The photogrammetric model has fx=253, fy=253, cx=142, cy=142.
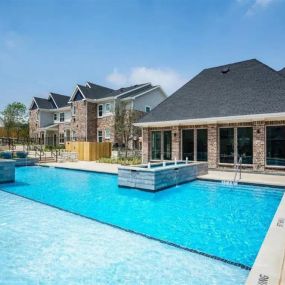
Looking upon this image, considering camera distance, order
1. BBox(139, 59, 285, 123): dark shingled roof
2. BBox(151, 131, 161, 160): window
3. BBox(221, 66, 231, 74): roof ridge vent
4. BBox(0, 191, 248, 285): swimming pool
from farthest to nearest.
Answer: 1. BBox(221, 66, 231, 74): roof ridge vent
2. BBox(151, 131, 161, 160): window
3. BBox(139, 59, 285, 123): dark shingled roof
4. BBox(0, 191, 248, 285): swimming pool

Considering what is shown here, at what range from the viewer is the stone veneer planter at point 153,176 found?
36.2 ft

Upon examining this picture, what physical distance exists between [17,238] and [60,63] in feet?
55.7

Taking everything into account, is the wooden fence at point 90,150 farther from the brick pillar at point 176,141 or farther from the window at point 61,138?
the window at point 61,138

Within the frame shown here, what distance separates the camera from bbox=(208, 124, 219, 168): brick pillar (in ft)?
54.3

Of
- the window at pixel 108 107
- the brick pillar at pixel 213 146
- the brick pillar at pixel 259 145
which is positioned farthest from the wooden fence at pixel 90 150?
the brick pillar at pixel 259 145

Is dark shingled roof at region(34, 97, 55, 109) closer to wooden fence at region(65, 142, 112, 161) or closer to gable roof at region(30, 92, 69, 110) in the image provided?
gable roof at region(30, 92, 69, 110)

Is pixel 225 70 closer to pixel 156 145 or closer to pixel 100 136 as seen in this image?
pixel 156 145

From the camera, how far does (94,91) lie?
1346 inches

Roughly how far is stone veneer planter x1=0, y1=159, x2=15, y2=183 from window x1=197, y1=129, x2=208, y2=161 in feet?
37.7

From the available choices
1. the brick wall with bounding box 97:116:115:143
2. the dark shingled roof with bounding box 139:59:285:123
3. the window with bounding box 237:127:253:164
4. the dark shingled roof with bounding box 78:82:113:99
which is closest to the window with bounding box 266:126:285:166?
the window with bounding box 237:127:253:164

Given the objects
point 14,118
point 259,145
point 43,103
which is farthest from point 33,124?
point 259,145

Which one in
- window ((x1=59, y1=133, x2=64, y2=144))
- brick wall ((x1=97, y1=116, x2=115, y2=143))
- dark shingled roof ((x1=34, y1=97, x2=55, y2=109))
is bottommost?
window ((x1=59, y1=133, x2=64, y2=144))

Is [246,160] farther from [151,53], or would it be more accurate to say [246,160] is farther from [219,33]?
[151,53]

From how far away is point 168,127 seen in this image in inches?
742
